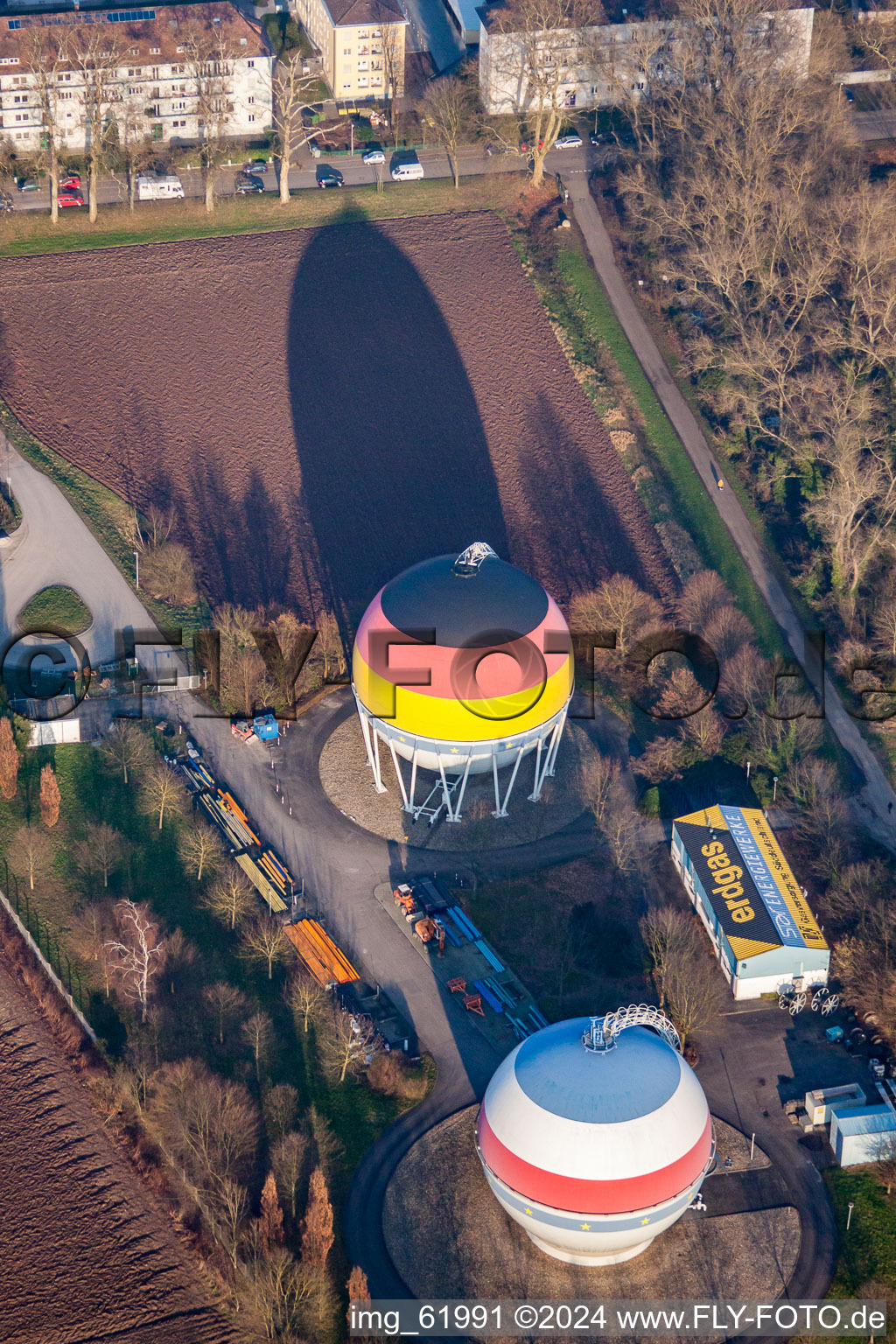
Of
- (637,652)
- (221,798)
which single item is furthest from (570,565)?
(221,798)

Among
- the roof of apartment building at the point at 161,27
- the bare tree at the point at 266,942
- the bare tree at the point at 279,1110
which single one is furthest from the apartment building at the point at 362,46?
the bare tree at the point at 279,1110

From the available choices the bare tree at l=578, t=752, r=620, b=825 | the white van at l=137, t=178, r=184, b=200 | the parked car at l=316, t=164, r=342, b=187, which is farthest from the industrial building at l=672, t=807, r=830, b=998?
the white van at l=137, t=178, r=184, b=200

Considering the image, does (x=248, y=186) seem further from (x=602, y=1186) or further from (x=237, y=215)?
(x=602, y=1186)

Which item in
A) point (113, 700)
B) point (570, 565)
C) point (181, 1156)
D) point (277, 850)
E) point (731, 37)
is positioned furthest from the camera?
point (731, 37)

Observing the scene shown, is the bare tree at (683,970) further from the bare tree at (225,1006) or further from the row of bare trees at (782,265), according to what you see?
the row of bare trees at (782,265)

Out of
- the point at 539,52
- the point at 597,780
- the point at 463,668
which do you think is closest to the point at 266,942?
the point at 463,668

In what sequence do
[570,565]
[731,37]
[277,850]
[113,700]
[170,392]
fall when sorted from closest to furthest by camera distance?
[277,850] → [113,700] → [570,565] → [170,392] → [731,37]

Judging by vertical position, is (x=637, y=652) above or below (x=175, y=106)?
below

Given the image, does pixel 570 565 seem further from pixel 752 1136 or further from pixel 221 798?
pixel 752 1136
